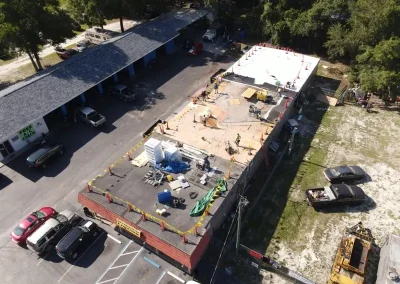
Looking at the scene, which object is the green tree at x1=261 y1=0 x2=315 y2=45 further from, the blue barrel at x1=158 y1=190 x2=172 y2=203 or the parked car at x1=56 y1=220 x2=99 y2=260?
the parked car at x1=56 y1=220 x2=99 y2=260

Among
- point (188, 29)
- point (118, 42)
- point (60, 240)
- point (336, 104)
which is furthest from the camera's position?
point (188, 29)

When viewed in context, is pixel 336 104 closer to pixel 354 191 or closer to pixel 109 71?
pixel 354 191

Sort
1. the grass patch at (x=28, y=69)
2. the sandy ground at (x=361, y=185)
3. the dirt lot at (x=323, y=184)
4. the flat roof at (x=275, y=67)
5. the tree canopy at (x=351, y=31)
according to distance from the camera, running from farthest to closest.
→ the grass patch at (x=28, y=69), the flat roof at (x=275, y=67), the tree canopy at (x=351, y=31), the dirt lot at (x=323, y=184), the sandy ground at (x=361, y=185)

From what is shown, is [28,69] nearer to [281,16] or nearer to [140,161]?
[140,161]

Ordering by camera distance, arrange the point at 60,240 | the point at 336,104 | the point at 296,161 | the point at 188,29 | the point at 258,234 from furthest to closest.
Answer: the point at 188,29, the point at 336,104, the point at 296,161, the point at 258,234, the point at 60,240

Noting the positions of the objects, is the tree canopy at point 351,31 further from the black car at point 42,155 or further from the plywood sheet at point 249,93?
the black car at point 42,155

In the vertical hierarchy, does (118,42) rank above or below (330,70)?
above

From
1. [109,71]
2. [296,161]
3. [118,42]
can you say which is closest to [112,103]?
[109,71]

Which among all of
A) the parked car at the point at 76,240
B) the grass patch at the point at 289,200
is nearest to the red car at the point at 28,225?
the parked car at the point at 76,240
